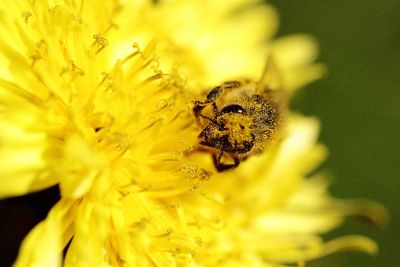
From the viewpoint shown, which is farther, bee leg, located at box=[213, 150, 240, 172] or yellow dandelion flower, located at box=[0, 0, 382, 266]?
bee leg, located at box=[213, 150, 240, 172]

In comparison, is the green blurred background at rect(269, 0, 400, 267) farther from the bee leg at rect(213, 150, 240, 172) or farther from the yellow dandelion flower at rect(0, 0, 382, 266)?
the bee leg at rect(213, 150, 240, 172)

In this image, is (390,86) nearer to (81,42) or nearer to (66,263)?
(81,42)

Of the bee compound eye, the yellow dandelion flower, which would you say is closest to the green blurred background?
the yellow dandelion flower

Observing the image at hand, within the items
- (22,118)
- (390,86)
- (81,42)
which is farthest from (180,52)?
(390,86)

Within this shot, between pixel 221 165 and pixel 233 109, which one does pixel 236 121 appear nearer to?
pixel 233 109

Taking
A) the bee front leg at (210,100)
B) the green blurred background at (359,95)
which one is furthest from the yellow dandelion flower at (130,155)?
the green blurred background at (359,95)

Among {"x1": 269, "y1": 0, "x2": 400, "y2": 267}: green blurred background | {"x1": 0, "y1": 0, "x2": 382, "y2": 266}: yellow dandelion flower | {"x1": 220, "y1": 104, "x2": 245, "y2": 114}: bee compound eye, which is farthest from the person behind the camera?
{"x1": 269, "y1": 0, "x2": 400, "y2": 267}: green blurred background
